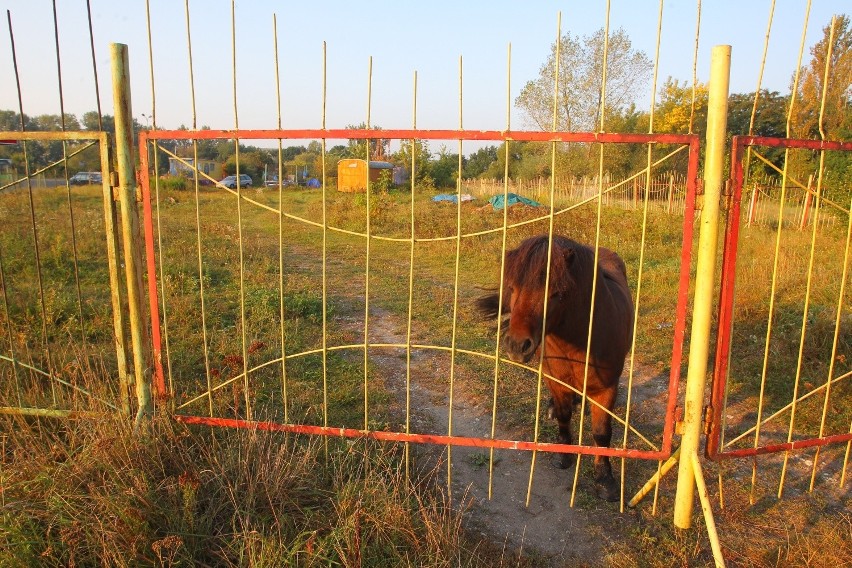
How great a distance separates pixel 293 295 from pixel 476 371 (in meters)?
3.37

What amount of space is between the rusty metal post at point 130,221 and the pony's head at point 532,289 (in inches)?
86.4

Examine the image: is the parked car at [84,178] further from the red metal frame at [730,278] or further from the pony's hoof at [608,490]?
the pony's hoof at [608,490]

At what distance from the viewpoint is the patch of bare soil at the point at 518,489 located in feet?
10.2

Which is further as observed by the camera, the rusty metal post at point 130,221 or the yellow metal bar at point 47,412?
the yellow metal bar at point 47,412

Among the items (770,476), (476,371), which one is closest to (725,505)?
(770,476)

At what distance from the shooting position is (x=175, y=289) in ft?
24.5

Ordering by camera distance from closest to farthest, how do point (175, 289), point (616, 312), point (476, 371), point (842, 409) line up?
point (616, 312) < point (842, 409) < point (476, 371) < point (175, 289)

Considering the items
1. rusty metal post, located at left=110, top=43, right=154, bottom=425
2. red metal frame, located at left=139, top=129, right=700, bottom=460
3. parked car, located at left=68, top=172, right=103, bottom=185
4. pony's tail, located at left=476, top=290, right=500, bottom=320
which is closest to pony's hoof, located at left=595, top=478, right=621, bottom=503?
red metal frame, located at left=139, top=129, right=700, bottom=460

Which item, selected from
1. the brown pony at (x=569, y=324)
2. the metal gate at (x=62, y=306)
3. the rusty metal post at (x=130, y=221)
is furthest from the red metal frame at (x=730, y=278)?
the metal gate at (x=62, y=306)

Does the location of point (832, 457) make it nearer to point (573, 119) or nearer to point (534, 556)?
point (534, 556)

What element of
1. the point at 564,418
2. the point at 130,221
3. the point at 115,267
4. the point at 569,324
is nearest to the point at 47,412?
the point at 115,267

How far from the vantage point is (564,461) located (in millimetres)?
3951

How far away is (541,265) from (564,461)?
1.71m

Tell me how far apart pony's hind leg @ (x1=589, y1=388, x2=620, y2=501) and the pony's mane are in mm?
889
